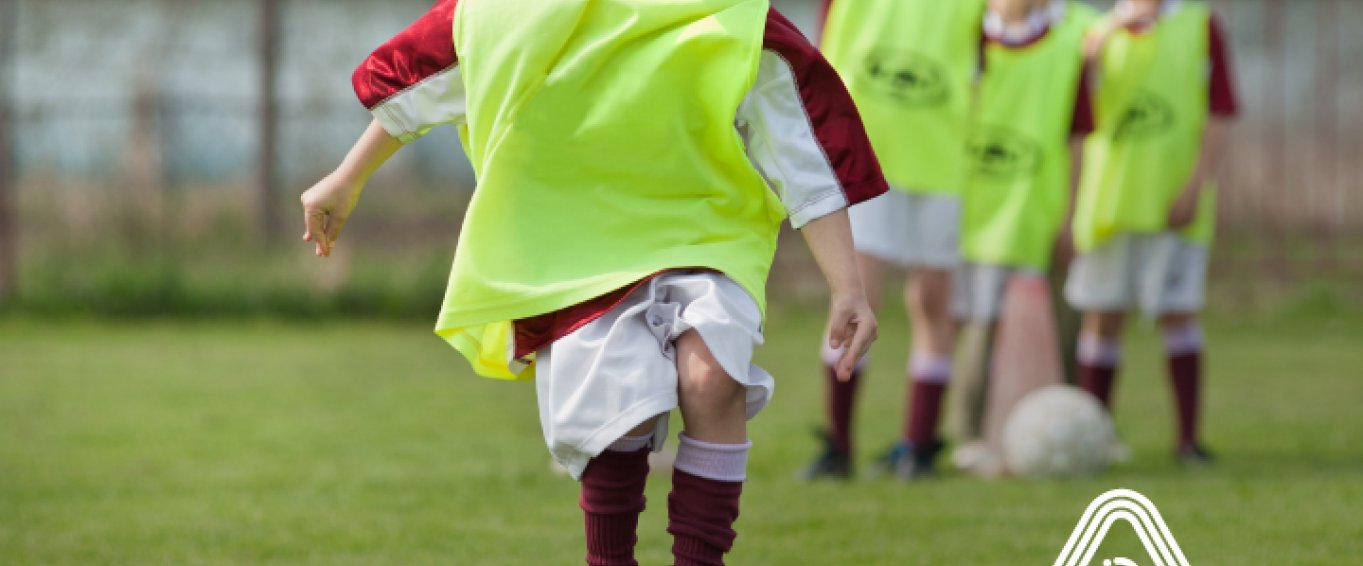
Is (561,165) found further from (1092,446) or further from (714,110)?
(1092,446)

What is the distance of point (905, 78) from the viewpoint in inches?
193

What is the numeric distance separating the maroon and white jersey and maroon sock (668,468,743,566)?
292 millimetres

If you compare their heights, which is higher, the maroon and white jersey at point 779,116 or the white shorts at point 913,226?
the maroon and white jersey at point 779,116

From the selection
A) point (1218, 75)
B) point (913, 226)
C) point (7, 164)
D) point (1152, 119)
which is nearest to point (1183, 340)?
point (1152, 119)

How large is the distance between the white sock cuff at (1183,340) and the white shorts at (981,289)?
55cm

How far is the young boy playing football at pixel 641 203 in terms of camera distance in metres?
2.46

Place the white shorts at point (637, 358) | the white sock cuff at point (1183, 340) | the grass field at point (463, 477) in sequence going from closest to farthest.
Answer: the white shorts at point (637, 358)
the grass field at point (463, 477)
the white sock cuff at point (1183, 340)

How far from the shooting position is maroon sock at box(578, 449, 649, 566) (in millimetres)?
2537

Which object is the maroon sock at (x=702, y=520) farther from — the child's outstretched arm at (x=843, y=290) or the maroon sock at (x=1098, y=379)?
the maroon sock at (x=1098, y=379)

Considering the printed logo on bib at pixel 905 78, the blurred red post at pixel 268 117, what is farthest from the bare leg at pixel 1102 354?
the blurred red post at pixel 268 117

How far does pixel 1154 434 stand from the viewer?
6238mm

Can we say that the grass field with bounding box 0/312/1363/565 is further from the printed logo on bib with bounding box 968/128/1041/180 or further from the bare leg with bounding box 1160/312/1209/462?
the printed logo on bib with bounding box 968/128/1041/180

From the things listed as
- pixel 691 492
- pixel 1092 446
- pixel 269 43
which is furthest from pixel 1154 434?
pixel 269 43

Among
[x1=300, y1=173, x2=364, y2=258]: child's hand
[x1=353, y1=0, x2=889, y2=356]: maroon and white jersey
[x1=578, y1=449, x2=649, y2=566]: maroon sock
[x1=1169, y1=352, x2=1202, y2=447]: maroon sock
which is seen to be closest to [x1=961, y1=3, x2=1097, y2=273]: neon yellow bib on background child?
[x1=1169, y1=352, x2=1202, y2=447]: maroon sock
